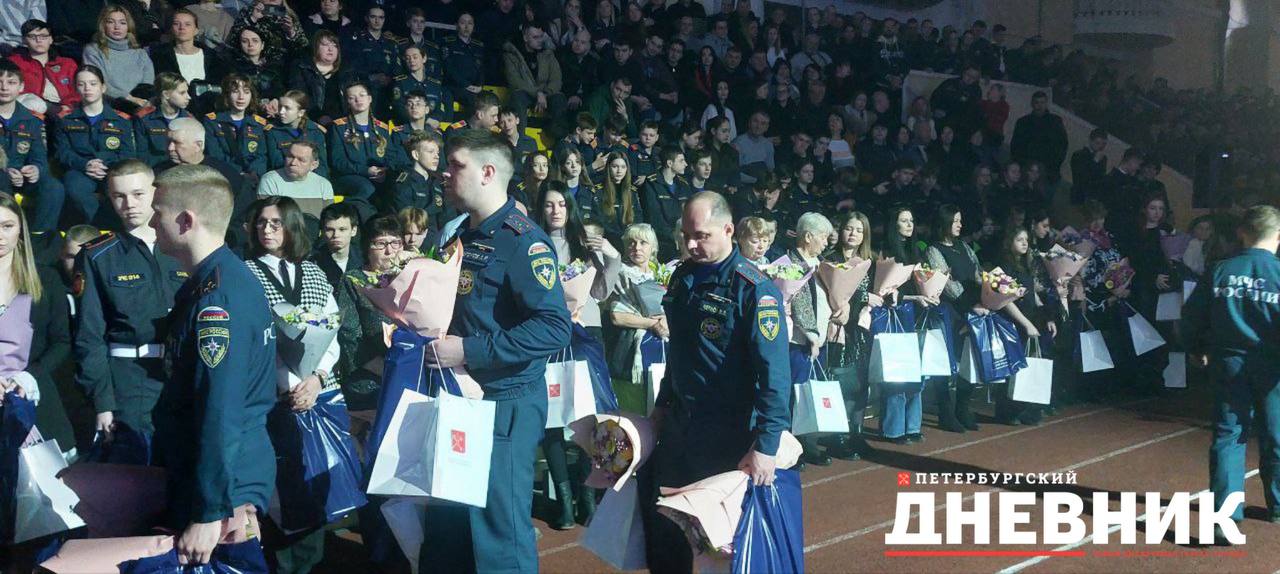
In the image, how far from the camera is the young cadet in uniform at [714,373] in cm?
392

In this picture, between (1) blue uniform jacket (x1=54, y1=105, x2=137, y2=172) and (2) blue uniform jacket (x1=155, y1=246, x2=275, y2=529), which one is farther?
(1) blue uniform jacket (x1=54, y1=105, x2=137, y2=172)

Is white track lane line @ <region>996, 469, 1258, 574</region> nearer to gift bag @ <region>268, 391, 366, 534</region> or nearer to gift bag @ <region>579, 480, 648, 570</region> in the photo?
gift bag @ <region>579, 480, 648, 570</region>

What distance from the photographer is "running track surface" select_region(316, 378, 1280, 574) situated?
5594mm

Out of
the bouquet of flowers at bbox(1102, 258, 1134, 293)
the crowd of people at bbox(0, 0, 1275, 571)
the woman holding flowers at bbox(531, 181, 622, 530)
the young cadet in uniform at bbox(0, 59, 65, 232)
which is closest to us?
the crowd of people at bbox(0, 0, 1275, 571)

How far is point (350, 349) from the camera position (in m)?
5.62

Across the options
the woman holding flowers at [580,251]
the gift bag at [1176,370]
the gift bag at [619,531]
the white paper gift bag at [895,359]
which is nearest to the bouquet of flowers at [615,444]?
the gift bag at [619,531]

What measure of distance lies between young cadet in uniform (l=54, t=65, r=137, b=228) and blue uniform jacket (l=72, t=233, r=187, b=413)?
2704 millimetres

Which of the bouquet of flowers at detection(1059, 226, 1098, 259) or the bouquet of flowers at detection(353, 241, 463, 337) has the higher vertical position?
the bouquet of flowers at detection(353, 241, 463, 337)

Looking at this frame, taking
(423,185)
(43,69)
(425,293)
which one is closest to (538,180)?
(423,185)

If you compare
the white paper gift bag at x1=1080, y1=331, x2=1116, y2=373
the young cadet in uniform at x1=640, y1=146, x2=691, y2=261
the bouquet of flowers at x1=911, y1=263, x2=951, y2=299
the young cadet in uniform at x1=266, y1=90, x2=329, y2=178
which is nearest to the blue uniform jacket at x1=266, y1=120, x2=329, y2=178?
the young cadet in uniform at x1=266, y1=90, x2=329, y2=178

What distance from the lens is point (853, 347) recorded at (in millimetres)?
8195

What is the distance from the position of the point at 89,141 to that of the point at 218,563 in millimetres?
5166

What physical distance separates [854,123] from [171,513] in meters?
12.2

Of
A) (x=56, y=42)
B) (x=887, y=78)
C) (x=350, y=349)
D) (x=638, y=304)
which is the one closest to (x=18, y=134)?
(x=56, y=42)
